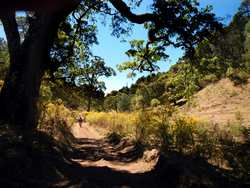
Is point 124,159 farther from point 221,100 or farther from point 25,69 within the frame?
point 221,100

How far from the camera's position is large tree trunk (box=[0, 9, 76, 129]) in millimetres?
13094

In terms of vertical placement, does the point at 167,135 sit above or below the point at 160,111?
below

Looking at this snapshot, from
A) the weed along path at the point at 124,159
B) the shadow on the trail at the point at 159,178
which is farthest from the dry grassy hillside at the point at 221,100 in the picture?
the shadow on the trail at the point at 159,178

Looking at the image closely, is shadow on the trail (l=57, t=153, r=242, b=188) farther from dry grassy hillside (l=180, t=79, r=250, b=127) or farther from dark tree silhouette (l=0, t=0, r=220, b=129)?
dry grassy hillside (l=180, t=79, r=250, b=127)

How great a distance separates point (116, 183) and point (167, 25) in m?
7.12

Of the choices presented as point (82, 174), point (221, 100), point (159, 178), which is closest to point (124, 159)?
point (82, 174)

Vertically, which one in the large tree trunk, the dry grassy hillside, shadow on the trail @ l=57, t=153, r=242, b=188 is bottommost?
shadow on the trail @ l=57, t=153, r=242, b=188

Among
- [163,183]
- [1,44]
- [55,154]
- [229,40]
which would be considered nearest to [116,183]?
[163,183]

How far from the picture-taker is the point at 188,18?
14016mm

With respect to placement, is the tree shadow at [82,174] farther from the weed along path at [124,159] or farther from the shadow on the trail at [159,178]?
the weed along path at [124,159]

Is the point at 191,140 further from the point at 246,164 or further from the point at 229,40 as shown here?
the point at 229,40

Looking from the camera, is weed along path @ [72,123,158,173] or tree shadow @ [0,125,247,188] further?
weed along path @ [72,123,158,173]

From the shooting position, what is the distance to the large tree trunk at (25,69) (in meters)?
13.1

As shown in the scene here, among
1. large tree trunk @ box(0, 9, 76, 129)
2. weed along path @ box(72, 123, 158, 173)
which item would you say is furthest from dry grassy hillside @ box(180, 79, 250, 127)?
large tree trunk @ box(0, 9, 76, 129)
